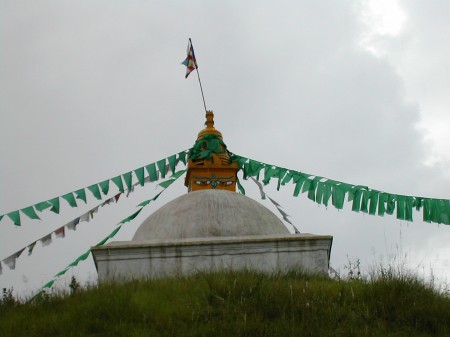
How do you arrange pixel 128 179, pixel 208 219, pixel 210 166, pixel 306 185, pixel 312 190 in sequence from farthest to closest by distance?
pixel 210 166, pixel 128 179, pixel 306 185, pixel 312 190, pixel 208 219

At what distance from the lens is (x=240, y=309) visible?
236 inches

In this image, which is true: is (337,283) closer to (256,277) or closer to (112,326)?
(256,277)

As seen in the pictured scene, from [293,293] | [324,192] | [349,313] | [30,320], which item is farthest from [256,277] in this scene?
[324,192]

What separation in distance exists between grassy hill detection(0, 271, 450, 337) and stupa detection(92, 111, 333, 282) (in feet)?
4.51

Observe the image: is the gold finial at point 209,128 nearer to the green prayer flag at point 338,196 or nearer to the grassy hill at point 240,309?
the green prayer flag at point 338,196

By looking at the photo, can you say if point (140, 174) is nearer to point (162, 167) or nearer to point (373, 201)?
point (162, 167)

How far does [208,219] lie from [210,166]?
2.57 m

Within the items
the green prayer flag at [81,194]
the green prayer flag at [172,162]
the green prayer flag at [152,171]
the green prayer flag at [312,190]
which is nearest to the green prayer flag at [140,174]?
the green prayer flag at [152,171]

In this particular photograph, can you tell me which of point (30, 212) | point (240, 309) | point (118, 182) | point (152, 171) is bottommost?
point (240, 309)

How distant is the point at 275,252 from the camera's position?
859cm

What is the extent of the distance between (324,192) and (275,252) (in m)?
2.37

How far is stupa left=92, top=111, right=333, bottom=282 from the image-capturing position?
851 centimetres

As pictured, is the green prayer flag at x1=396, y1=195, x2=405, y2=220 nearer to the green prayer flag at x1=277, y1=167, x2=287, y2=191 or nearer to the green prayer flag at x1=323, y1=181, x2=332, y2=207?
the green prayer flag at x1=323, y1=181, x2=332, y2=207

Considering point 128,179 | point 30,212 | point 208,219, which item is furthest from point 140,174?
point 208,219
